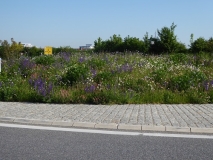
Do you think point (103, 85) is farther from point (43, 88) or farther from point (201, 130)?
point (201, 130)

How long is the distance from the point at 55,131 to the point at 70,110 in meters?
1.74

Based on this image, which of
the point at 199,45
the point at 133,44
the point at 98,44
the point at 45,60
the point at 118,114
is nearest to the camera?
the point at 118,114

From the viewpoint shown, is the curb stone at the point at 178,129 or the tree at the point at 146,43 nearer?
the curb stone at the point at 178,129

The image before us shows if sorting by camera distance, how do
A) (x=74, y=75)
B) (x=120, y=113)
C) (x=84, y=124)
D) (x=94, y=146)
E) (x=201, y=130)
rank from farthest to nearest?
(x=74, y=75), (x=120, y=113), (x=84, y=124), (x=201, y=130), (x=94, y=146)

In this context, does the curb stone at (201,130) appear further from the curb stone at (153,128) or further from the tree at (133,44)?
the tree at (133,44)

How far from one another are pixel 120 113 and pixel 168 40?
1827cm

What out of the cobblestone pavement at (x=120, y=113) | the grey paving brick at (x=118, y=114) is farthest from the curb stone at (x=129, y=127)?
the cobblestone pavement at (x=120, y=113)

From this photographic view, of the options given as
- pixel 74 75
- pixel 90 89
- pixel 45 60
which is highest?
pixel 45 60

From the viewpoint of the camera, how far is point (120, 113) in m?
7.64

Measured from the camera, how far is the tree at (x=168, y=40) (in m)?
24.7

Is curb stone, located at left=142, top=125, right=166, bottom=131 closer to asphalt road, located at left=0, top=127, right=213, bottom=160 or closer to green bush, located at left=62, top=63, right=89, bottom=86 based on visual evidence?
asphalt road, located at left=0, top=127, right=213, bottom=160

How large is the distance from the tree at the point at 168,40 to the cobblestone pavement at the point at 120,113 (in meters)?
16.5

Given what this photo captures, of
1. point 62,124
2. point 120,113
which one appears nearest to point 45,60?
point 120,113

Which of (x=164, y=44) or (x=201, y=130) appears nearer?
(x=201, y=130)
